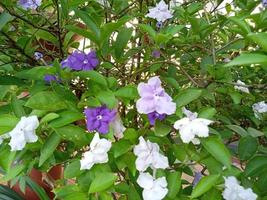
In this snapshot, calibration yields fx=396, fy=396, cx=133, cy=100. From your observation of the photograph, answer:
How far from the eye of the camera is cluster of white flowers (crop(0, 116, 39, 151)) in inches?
29.3

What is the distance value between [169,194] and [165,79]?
32 cm

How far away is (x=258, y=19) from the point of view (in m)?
0.91

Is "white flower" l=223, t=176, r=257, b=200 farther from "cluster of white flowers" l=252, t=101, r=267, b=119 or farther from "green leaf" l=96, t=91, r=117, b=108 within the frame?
"cluster of white flowers" l=252, t=101, r=267, b=119

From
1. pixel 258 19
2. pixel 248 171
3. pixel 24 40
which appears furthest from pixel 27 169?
pixel 258 19

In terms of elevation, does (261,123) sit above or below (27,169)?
below

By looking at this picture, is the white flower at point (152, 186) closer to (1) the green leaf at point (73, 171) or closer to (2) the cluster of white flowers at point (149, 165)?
(2) the cluster of white flowers at point (149, 165)

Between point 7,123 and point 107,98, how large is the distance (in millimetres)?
207

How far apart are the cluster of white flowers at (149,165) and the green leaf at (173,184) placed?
0.05 feet

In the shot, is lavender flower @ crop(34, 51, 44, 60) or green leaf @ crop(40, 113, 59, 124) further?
lavender flower @ crop(34, 51, 44, 60)

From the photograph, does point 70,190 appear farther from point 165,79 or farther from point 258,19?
point 258,19

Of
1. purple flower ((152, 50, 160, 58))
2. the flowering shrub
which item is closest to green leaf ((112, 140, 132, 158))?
the flowering shrub

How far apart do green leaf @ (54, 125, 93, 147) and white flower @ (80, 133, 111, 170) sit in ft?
0.15

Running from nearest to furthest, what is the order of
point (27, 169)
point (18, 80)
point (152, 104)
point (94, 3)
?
1. point (152, 104)
2. point (27, 169)
3. point (18, 80)
4. point (94, 3)

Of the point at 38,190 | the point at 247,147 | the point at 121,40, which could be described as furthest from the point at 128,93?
the point at 38,190
